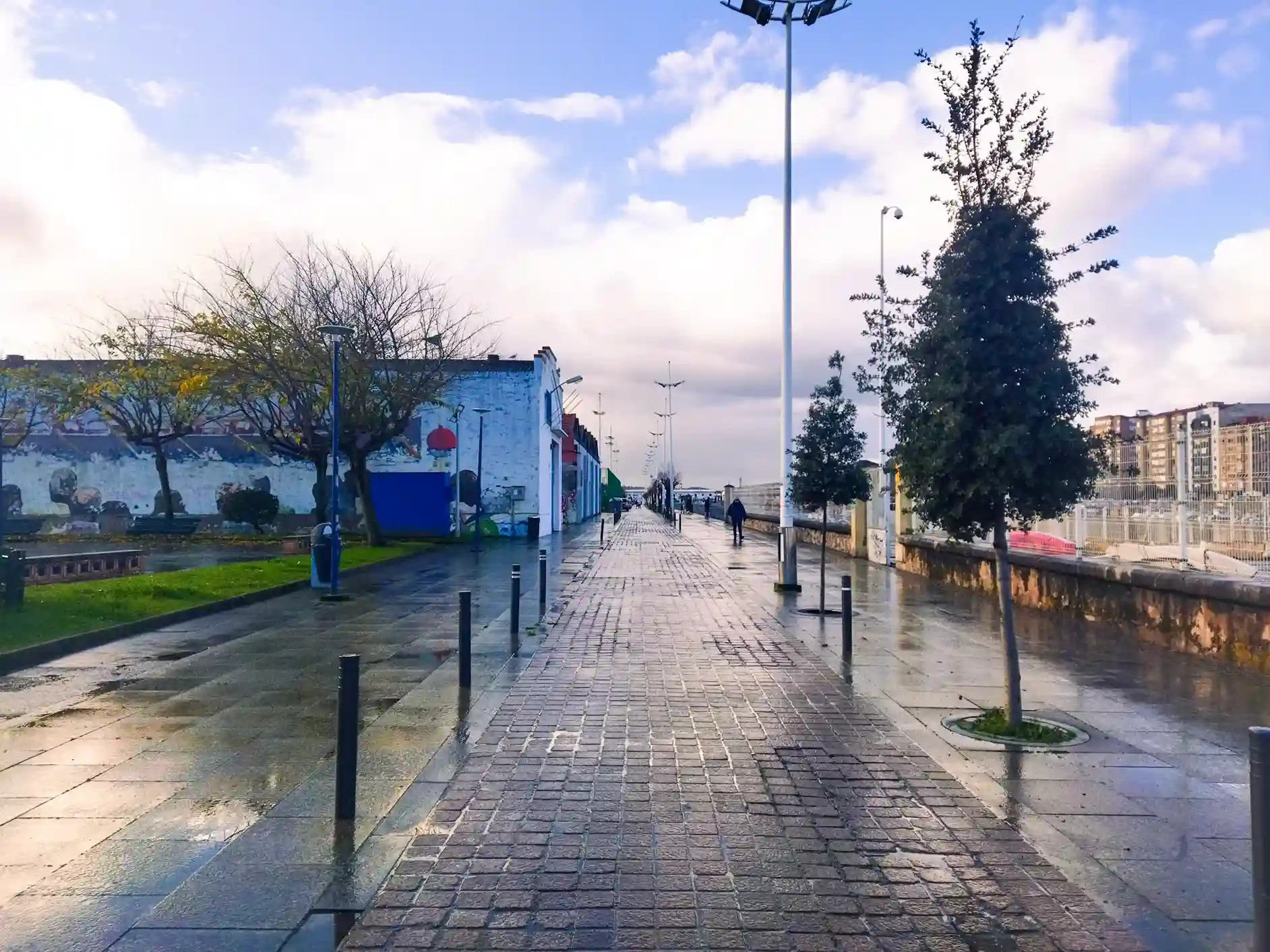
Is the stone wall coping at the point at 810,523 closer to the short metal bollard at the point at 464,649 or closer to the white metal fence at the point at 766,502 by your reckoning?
the white metal fence at the point at 766,502

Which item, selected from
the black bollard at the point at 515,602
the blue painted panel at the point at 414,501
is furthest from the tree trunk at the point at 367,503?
the black bollard at the point at 515,602

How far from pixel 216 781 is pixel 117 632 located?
7.34m

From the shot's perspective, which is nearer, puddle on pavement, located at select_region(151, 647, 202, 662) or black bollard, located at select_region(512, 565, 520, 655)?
puddle on pavement, located at select_region(151, 647, 202, 662)

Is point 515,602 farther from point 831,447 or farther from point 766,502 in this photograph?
point 766,502

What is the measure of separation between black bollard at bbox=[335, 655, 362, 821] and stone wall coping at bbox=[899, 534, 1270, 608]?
213 inches

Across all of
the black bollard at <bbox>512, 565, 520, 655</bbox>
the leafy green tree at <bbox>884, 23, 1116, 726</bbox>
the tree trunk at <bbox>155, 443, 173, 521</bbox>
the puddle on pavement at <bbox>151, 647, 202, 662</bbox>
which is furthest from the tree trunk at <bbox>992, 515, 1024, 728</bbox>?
the tree trunk at <bbox>155, 443, 173, 521</bbox>

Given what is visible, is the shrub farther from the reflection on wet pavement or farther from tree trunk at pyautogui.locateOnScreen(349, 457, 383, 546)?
the reflection on wet pavement

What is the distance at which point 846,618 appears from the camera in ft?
37.5

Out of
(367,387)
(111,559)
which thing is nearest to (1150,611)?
(111,559)

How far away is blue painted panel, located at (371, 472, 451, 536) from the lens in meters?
42.2

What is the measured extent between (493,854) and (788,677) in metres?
5.83

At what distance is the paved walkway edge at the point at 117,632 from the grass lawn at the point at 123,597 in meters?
0.12

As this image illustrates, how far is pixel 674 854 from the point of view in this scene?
17.3 feet

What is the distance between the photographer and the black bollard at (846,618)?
37.4 feet
